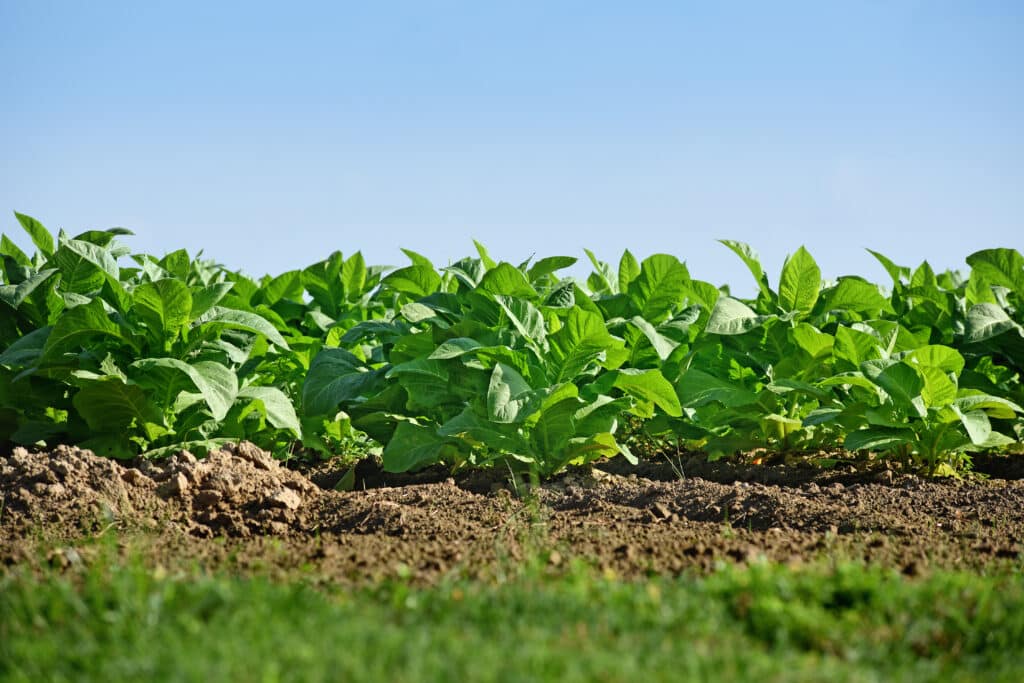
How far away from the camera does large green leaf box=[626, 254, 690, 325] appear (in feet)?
19.3

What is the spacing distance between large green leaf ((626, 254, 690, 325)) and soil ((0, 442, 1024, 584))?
1.05 m

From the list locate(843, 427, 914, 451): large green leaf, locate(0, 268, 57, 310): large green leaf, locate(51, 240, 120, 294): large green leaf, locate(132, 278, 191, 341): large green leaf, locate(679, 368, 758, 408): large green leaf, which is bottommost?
locate(843, 427, 914, 451): large green leaf

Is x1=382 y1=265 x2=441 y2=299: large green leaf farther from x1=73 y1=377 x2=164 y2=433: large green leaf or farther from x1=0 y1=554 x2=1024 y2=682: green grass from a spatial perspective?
x1=0 y1=554 x2=1024 y2=682: green grass

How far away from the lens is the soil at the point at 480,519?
3.42m

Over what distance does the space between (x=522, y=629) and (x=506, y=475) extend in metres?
2.79

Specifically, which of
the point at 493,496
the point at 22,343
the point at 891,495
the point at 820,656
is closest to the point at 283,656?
the point at 820,656

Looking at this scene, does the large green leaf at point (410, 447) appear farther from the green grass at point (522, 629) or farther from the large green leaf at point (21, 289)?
the large green leaf at point (21, 289)

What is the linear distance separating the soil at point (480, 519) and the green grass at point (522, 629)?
391 millimetres

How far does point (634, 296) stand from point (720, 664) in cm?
385

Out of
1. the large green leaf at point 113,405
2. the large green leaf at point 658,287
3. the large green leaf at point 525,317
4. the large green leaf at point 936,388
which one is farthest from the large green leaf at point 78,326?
the large green leaf at point 936,388

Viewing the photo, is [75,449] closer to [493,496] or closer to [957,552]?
[493,496]

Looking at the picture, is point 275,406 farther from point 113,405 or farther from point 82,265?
point 82,265

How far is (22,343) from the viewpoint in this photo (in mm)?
5484

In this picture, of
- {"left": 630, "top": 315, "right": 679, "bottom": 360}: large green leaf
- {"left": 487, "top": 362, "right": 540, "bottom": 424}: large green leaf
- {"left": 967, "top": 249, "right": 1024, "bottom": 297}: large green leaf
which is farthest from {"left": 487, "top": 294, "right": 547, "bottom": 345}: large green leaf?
{"left": 967, "top": 249, "right": 1024, "bottom": 297}: large green leaf
